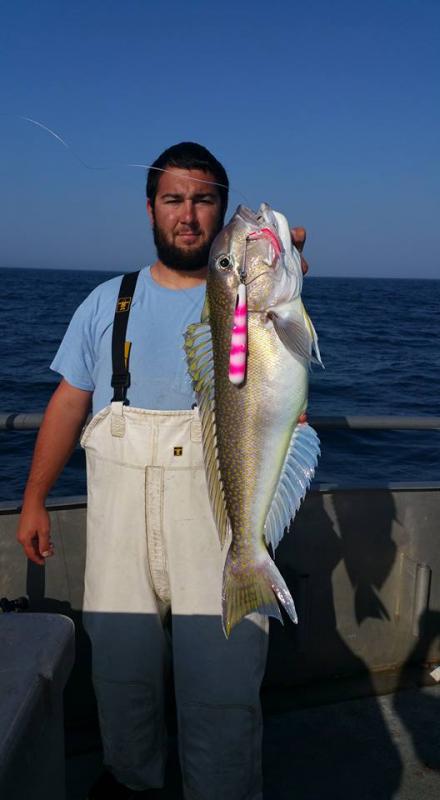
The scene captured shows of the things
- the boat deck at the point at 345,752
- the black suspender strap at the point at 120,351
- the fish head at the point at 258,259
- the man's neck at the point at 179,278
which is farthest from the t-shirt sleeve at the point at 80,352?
the boat deck at the point at 345,752

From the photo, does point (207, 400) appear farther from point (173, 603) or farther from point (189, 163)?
point (189, 163)

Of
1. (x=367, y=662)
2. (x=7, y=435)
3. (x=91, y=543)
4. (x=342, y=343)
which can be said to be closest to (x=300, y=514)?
(x=367, y=662)

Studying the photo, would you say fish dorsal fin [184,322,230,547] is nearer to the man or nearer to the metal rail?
the man

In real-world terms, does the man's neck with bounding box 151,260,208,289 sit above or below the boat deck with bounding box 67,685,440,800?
above

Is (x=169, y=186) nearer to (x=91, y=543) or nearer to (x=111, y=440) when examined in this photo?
(x=111, y=440)

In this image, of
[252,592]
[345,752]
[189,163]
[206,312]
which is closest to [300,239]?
[206,312]

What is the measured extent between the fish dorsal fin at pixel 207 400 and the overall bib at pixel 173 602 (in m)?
0.22

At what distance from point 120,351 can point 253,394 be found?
0.79 metres

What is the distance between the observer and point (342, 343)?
2639cm

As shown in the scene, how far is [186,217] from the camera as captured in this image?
300 cm

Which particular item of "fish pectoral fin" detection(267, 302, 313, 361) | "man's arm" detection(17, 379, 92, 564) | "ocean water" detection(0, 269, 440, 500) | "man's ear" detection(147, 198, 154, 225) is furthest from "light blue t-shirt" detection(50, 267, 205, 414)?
"ocean water" detection(0, 269, 440, 500)

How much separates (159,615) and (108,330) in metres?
1.25

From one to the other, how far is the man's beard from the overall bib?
2.18 ft

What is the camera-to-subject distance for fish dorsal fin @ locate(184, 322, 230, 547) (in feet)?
8.50
